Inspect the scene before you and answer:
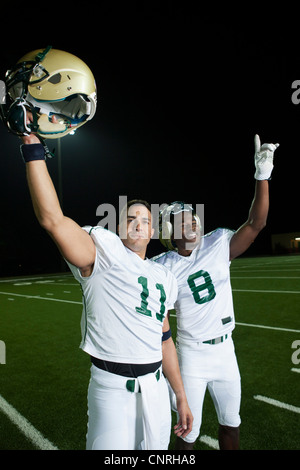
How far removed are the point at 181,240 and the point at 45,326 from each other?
6.00 m

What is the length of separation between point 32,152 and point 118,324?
38.4 inches

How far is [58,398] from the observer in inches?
153

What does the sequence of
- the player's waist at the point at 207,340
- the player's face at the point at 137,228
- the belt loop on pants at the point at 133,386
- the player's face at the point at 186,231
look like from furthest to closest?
the player's face at the point at 186,231 → the player's waist at the point at 207,340 → the player's face at the point at 137,228 → the belt loop on pants at the point at 133,386

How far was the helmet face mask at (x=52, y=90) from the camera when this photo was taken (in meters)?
1.50

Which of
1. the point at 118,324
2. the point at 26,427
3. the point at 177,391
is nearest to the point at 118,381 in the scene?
the point at 118,324

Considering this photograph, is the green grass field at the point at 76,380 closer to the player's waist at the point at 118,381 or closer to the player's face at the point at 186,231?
the player's waist at the point at 118,381

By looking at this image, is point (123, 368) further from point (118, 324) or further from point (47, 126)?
point (47, 126)

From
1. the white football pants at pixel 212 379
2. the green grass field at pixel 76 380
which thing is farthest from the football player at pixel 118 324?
the green grass field at pixel 76 380

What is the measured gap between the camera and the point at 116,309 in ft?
5.61

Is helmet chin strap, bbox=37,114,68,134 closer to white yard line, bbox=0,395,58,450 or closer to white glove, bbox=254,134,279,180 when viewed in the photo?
white glove, bbox=254,134,279,180

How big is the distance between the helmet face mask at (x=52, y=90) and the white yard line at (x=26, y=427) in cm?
279

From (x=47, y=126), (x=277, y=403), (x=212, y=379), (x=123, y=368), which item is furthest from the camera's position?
(x=277, y=403)

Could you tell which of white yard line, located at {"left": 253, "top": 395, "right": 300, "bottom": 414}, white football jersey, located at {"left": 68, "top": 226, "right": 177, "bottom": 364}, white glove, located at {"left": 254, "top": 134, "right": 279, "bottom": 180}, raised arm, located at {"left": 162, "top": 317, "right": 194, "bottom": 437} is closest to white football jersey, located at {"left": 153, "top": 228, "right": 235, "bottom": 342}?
raised arm, located at {"left": 162, "top": 317, "right": 194, "bottom": 437}
